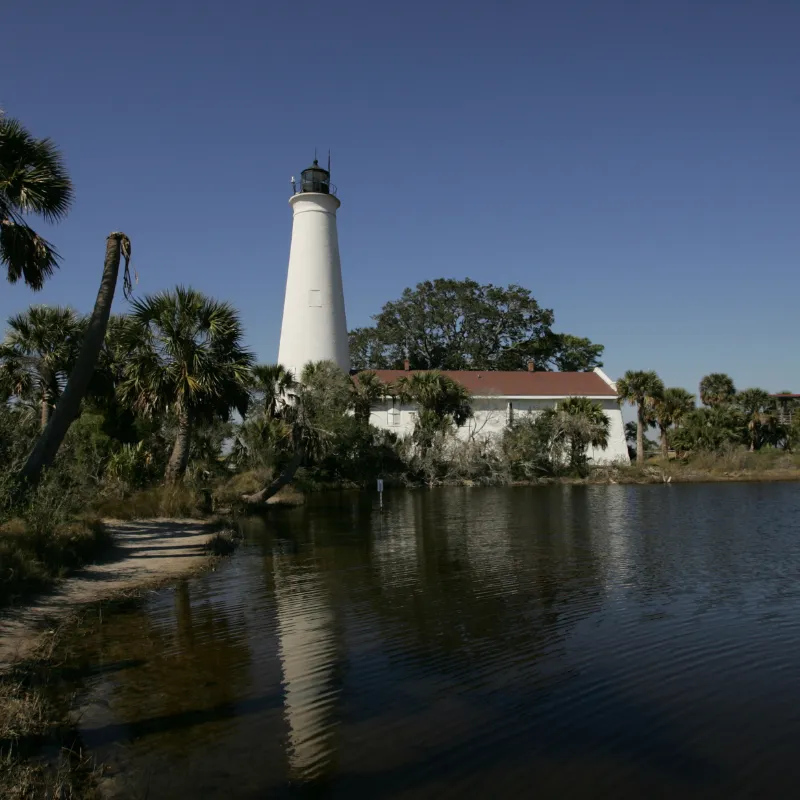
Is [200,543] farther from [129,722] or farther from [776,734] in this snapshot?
[776,734]

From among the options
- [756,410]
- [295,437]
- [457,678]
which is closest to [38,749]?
[457,678]

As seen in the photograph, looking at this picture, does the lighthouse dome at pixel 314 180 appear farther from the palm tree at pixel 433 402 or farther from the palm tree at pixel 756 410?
the palm tree at pixel 756 410

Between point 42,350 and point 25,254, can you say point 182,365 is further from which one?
point 25,254

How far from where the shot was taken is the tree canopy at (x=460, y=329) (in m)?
65.8

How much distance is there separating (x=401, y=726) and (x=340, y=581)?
6.89m

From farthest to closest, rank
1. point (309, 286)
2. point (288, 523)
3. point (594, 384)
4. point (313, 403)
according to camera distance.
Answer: point (594, 384)
point (309, 286)
point (313, 403)
point (288, 523)

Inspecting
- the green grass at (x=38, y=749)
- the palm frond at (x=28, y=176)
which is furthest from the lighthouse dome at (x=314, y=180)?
the green grass at (x=38, y=749)

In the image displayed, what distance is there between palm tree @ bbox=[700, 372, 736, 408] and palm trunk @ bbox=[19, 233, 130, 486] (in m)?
50.2

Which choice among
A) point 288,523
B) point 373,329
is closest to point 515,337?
point 373,329

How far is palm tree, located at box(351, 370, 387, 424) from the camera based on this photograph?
4159cm

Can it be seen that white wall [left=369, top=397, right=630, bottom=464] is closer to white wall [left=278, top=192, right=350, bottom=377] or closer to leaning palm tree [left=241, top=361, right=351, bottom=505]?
white wall [left=278, top=192, right=350, bottom=377]

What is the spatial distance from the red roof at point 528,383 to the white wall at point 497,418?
1.78ft

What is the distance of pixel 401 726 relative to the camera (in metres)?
6.55

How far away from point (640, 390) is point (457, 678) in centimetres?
4423
